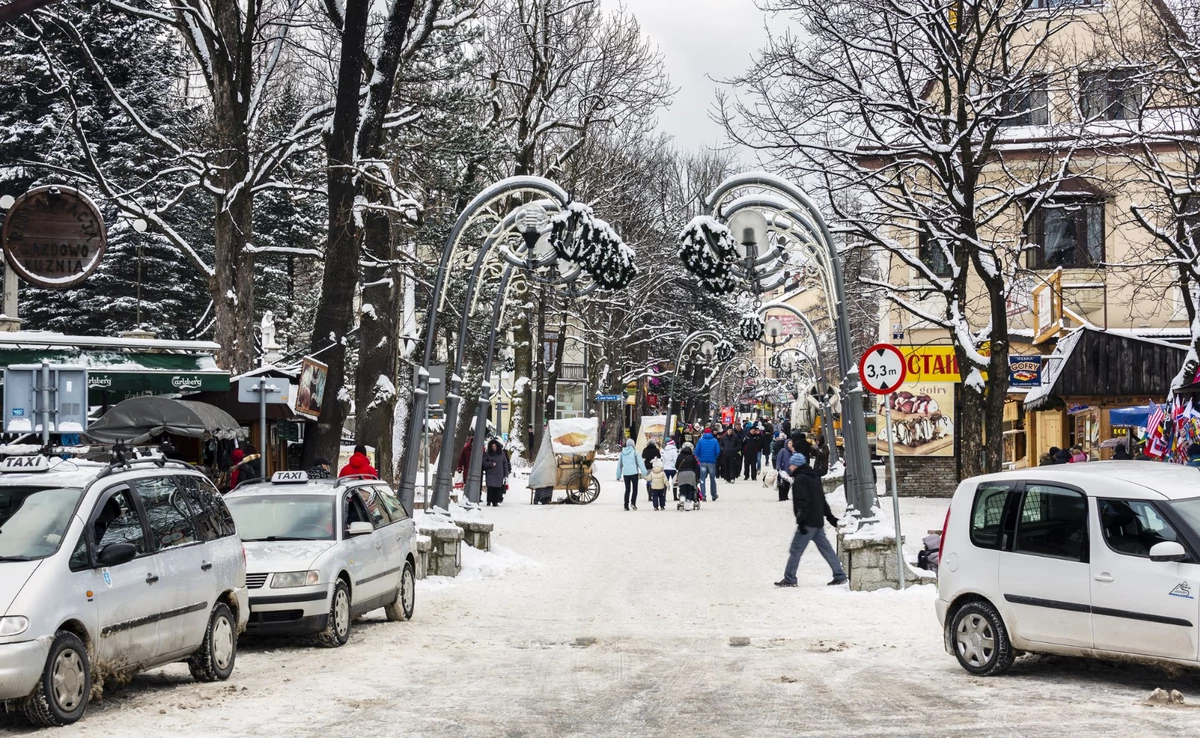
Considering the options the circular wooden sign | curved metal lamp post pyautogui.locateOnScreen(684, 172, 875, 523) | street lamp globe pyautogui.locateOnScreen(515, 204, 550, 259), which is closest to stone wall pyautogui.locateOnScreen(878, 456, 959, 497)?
curved metal lamp post pyautogui.locateOnScreen(684, 172, 875, 523)

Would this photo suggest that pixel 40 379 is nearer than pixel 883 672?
No

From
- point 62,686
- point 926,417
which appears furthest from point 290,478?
point 926,417

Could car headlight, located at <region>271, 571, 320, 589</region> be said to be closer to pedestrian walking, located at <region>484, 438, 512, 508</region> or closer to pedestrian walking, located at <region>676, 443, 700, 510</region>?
pedestrian walking, located at <region>676, 443, 700, 510</region>

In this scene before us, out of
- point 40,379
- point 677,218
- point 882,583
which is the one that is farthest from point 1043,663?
point 677,218

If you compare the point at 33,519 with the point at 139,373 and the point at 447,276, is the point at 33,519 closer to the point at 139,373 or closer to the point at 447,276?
the point at 447,276

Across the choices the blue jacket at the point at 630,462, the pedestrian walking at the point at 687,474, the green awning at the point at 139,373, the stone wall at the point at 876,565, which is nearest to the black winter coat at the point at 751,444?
the blue jacket at the point at 630,462

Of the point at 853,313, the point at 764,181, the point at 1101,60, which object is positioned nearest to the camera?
the point at 764,181

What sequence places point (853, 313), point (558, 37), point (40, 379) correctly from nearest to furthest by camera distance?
point (40, 379) → point (558, 37) → point (853, 313)

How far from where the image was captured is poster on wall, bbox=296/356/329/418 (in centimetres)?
1728

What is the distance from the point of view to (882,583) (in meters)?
17.3

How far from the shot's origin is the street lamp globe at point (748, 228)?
66.8 feet

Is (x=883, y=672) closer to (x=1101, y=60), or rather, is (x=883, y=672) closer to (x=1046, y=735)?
(x=1046, y=735)

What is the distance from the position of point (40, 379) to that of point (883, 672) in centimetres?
850

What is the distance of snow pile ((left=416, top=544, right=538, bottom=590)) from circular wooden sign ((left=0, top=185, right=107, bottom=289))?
23.9 feet
